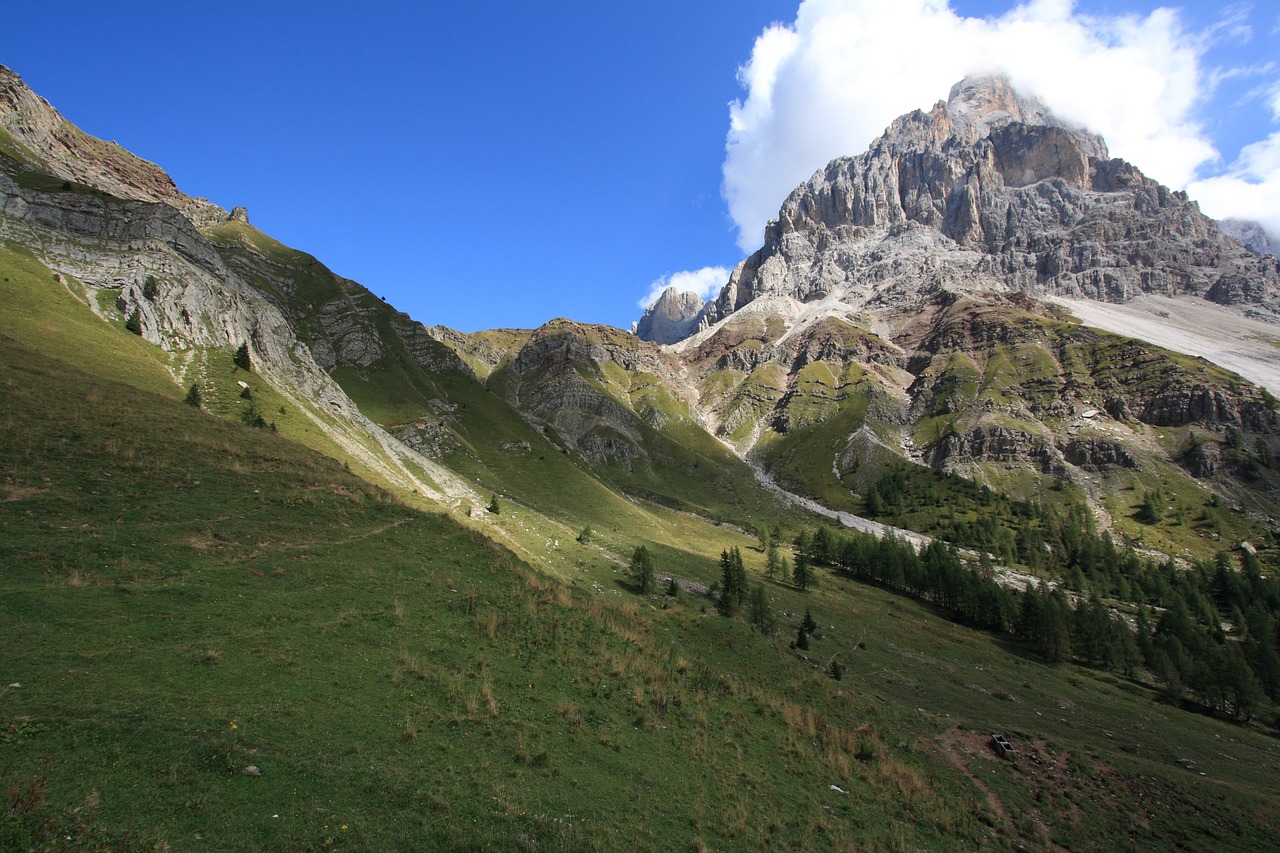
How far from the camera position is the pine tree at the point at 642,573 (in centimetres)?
5703

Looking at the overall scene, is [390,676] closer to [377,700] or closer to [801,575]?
[377,700]

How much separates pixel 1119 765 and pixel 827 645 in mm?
30244

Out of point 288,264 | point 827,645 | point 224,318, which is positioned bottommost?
point 827,645

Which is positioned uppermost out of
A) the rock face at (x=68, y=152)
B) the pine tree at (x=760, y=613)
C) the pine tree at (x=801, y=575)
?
the rock face at (x=68, y=152)

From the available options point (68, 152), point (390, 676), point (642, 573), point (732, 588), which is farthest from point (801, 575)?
point (68, 152)

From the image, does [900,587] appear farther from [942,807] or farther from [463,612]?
[463,612]

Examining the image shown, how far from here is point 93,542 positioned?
68.7 feet

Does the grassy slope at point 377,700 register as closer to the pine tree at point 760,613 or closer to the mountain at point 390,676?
the mountain at point 390,676

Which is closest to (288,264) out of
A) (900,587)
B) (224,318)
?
(224,318)

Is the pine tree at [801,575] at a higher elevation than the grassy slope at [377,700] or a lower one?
higher

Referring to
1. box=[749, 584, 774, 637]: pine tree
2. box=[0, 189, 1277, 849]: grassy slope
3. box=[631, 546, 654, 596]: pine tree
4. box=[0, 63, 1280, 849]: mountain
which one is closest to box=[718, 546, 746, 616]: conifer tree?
box=[0, 63, 1280, 849]: mountain

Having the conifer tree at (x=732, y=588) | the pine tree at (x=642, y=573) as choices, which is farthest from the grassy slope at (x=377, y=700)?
the pine tree at (x=642, y=573)

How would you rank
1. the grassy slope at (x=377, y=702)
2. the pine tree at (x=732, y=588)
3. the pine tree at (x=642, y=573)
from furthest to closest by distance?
the pine tree at (x=642, y=573)
the pine tree at (x=732, y=588)
the grassy slope at (x=377, y=702)

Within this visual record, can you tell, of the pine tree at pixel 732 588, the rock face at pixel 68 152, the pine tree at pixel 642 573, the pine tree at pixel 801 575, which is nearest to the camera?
the pine tree at pixel 732 588
